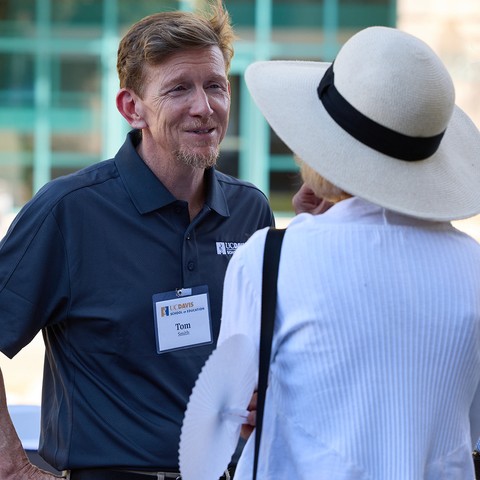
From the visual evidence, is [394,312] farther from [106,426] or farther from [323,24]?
[323,24]

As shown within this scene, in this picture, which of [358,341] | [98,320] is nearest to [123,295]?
[98,320]

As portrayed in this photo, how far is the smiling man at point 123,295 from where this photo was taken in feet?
7.90

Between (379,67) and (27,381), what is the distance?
216 inches

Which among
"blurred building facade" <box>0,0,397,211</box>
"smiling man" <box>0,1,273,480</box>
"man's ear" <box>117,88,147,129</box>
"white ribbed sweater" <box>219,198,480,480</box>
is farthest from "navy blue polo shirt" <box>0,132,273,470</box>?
"blurred building facade" <box>0,0,397,211</box>

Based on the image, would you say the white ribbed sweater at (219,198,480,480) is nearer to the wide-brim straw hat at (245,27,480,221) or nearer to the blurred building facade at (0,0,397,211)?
the wide-brim straw hat at (245,27,480,221)

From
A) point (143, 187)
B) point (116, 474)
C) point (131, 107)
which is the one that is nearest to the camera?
point (116, 474)

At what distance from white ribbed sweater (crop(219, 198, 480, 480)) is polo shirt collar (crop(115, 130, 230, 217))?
90cm

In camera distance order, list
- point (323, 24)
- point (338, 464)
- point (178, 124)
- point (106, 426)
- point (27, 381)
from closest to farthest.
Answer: point (338, 464), point (106, 426), point (178, 124), point (27, 381), point (323, 24)

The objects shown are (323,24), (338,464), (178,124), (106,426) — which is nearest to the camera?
(338,464)

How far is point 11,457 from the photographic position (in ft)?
7.99

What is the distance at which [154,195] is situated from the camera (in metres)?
2.55

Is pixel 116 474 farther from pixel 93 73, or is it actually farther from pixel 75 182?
pixel 93 73

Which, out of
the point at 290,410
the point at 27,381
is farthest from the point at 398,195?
the point at 27,381

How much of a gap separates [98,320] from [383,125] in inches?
41.3
